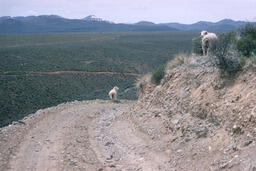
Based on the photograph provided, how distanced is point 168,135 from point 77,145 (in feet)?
11.3

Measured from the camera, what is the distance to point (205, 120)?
1075cm

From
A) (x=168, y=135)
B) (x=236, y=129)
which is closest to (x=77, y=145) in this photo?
(x=168, y=135)

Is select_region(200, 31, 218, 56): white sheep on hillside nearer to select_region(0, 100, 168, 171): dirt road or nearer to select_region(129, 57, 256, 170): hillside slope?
select_region(129, 57, 256, 170): hillside slope

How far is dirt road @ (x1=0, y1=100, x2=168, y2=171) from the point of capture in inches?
406

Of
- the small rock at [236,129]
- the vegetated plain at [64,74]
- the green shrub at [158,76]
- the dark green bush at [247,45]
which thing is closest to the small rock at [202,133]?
the small rock at [236,129]

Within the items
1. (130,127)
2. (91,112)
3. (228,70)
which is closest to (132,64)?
(91,112)

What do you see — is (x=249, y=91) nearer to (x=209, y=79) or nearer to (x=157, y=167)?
(x=209, y=79)

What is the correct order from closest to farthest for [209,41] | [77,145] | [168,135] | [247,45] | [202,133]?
[202,133], [168,135], [77,145], [247,45], [209,41]

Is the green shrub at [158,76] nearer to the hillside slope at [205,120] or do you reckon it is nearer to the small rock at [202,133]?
the hillside slope at [205,120]

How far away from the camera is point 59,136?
45.6 feet

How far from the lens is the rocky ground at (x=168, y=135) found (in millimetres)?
8959

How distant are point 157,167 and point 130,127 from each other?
5.08 metres

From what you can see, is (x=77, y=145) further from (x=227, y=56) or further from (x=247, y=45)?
(x=247, y=45)

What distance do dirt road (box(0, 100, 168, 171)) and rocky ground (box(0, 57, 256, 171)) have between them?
3cm
